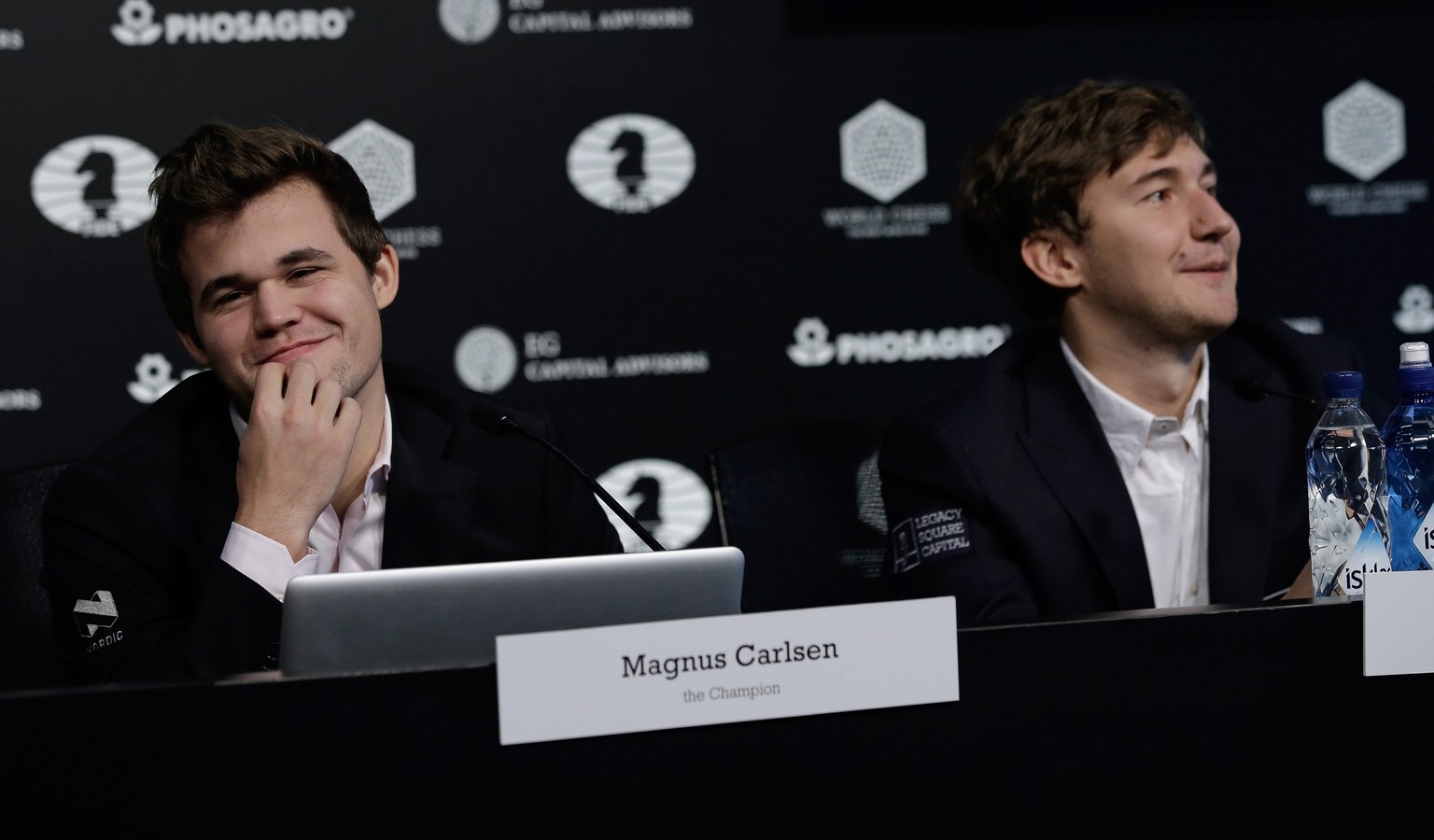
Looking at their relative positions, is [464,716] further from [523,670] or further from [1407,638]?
[1407,638]

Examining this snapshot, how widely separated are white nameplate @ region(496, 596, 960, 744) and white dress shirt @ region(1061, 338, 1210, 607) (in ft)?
3.18

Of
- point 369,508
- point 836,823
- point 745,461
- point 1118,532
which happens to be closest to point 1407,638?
point 836,823

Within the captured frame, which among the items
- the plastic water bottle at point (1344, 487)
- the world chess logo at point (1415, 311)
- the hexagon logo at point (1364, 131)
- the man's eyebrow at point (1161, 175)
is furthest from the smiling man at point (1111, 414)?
the world chess logo at point (1415, 311)

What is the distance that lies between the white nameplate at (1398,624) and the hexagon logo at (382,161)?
2.39m

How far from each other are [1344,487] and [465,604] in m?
1.00

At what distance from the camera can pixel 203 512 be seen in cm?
163

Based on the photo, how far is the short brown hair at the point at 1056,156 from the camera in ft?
6.63

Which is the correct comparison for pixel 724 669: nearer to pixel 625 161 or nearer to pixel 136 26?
pixel 625 161

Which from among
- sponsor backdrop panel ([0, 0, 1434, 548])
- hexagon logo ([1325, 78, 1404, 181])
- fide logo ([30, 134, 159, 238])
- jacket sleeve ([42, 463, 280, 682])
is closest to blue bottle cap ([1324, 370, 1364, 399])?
jacket sleeve ([42, 463, 280, 682])

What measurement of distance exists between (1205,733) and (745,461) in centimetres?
109

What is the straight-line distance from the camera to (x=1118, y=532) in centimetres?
174

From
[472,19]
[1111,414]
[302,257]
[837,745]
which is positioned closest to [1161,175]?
[1111,414]

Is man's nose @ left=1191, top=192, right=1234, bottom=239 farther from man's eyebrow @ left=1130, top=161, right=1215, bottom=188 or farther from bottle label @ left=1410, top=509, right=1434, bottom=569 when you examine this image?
bottle label @ left=1410, top=509, right=1434, bottom=569

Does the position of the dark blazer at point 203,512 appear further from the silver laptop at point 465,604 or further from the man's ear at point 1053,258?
the man's ear at point 1053,258
